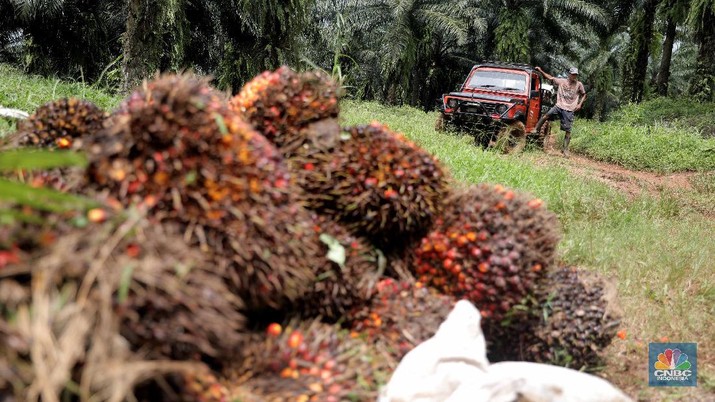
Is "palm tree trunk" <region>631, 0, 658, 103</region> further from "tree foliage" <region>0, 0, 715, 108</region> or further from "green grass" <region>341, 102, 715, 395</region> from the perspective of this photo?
"green grass" <region>341, 102, 715, 395</region>

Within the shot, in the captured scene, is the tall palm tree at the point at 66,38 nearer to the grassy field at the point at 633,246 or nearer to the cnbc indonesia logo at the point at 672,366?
the grassy field at the point at 633,246

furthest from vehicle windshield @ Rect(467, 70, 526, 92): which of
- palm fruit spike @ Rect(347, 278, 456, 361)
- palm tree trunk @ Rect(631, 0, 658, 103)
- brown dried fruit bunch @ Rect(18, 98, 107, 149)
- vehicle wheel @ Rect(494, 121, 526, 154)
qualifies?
palm tree trunk @ Rect(631, 0, 658, 103)

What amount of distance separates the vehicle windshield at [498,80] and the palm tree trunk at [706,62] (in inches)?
274

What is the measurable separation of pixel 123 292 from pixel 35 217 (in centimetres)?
23

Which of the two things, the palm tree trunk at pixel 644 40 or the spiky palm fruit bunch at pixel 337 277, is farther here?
the palm tree trunk at pixel 644 40

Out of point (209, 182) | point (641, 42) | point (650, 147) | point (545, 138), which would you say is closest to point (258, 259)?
point (209, 182)

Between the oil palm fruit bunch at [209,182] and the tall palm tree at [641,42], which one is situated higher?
the tall palm tree at [641,42]

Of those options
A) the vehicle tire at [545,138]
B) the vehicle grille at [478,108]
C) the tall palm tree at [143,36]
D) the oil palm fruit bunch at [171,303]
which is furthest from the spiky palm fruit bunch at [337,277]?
the vehicle tire at [545,138]

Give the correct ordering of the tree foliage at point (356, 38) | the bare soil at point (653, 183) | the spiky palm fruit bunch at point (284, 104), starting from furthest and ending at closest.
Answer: the tree foliage at point (356, 38)
the bare soil at point (653, 183)
the spiky palm fruit bunch at point (284, 104)

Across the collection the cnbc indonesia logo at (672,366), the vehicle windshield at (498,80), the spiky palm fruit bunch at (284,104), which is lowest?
the cnbc indonesia logo at (672,366)

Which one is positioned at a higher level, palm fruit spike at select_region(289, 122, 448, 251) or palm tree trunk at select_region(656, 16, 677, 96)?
palm tree trunk at select_region(656, 16, 677, 96)

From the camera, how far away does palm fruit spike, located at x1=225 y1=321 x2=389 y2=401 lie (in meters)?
1.52

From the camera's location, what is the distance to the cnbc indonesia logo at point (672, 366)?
2.57 meters

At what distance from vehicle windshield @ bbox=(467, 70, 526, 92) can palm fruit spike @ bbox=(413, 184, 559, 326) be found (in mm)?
8619
